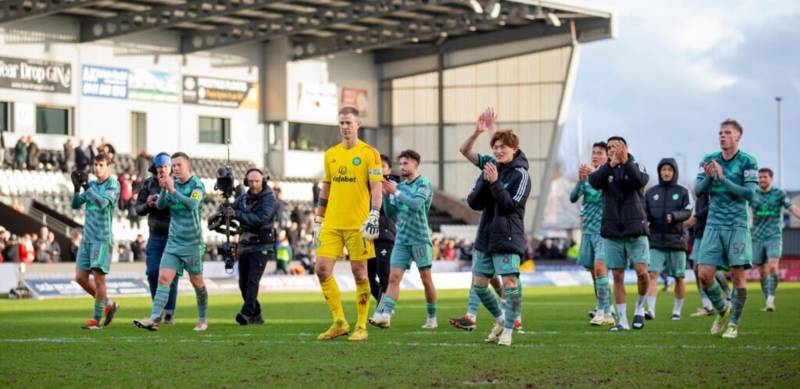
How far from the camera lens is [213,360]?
1225 cm

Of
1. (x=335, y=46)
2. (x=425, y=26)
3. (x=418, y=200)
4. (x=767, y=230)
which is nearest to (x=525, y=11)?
(x=425, y=26)

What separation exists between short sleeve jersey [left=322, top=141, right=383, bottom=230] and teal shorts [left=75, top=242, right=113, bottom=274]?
3.85 meters

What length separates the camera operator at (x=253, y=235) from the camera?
1839 centimetres

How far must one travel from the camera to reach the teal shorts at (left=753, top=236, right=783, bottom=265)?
23.1m

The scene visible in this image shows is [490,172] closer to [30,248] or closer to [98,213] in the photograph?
[98,213]

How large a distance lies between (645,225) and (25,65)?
36.7 m

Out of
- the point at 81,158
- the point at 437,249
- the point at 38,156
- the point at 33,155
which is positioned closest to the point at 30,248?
the point at 81,158

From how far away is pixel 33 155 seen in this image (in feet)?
151

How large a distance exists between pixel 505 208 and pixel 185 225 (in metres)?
4.96

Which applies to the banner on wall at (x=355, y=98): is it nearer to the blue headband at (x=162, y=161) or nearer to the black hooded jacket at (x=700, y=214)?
the black hooded jacket at (x=700, y=214)

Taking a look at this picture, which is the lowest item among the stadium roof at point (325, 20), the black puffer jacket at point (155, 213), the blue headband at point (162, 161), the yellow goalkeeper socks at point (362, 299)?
the yellow goalkeeper socks at point (362, 299)

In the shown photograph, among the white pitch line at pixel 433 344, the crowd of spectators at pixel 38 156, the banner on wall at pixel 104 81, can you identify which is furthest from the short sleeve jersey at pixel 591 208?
the banner on wall at pixel 104 81

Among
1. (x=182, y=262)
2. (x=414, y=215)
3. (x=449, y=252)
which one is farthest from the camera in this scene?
(x=449, y=252)

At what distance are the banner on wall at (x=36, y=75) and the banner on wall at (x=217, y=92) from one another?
5942 mm
